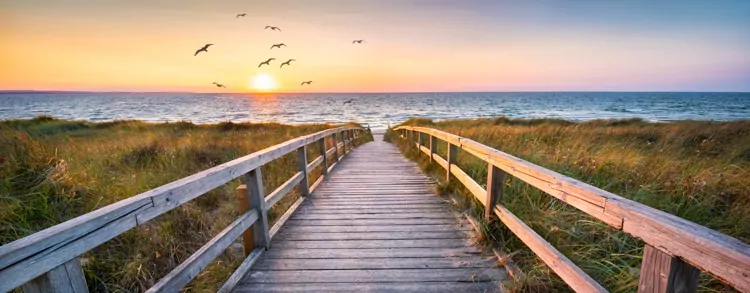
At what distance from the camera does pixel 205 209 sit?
4414 millimetres

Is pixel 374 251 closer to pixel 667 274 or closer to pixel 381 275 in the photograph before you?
pixel 381 275

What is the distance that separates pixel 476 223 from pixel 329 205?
6.96 ft

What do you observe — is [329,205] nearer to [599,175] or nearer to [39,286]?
[39,286]

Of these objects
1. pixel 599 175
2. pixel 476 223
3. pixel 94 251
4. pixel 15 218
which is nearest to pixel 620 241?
pixel 476 223

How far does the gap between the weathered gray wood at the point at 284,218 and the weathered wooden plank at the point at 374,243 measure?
18 cm

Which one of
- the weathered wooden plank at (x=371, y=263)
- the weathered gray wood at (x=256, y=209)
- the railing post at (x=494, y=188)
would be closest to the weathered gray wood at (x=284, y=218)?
the weathered gray wood at (x=256, y=209)

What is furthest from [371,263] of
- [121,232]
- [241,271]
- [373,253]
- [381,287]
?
[121,232]

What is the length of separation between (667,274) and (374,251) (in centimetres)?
222

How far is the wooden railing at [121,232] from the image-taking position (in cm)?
108

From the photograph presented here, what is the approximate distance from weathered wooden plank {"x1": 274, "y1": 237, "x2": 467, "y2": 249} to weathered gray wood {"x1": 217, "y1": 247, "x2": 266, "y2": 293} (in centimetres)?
27

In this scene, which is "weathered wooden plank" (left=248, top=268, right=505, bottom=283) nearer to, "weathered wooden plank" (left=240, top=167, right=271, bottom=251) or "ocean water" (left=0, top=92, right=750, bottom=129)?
"weathered wooden plank" (left=240, top=167, right=271, bottom=251)

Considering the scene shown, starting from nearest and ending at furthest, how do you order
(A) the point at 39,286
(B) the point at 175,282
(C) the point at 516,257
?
(A) the point at 39,286 < (B) the point at 175,282 < (C) the point at 516,257

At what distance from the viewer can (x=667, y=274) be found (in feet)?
4.21

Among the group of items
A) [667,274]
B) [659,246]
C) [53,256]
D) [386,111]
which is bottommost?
[386,111]
